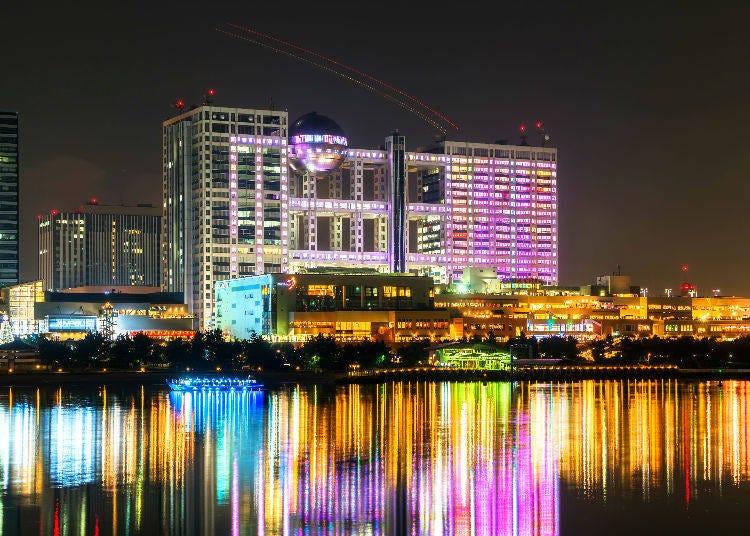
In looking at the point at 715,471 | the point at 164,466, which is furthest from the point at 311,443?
the point at 715,471

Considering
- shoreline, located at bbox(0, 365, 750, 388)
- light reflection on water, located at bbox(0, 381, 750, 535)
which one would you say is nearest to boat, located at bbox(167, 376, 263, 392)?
shoreline, located at bbox(0, 365, 750, 388)

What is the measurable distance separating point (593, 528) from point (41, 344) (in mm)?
135580

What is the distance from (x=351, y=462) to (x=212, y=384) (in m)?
76.0

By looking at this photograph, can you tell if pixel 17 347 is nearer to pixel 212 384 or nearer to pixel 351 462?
pixel 212 384

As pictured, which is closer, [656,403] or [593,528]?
[593,528]

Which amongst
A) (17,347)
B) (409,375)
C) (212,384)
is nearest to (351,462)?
(212,384)

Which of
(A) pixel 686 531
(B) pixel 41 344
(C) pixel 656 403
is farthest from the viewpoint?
(B) pixel 41 344

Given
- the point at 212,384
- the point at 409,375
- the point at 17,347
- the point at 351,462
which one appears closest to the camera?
the point at 351,462

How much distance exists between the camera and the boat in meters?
152

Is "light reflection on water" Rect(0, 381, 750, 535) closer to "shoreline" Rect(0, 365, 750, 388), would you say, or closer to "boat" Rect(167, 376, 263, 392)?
"boat" Rect(167, 376, 263, 392)

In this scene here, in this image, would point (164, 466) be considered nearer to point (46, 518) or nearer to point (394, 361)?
point (46, 518)

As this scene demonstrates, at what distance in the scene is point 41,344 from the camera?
595 feet

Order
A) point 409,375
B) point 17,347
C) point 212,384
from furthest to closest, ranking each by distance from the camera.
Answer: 1. point 17,347
2. point 409,375
3. point 212,384

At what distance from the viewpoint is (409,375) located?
18025 centimetres
